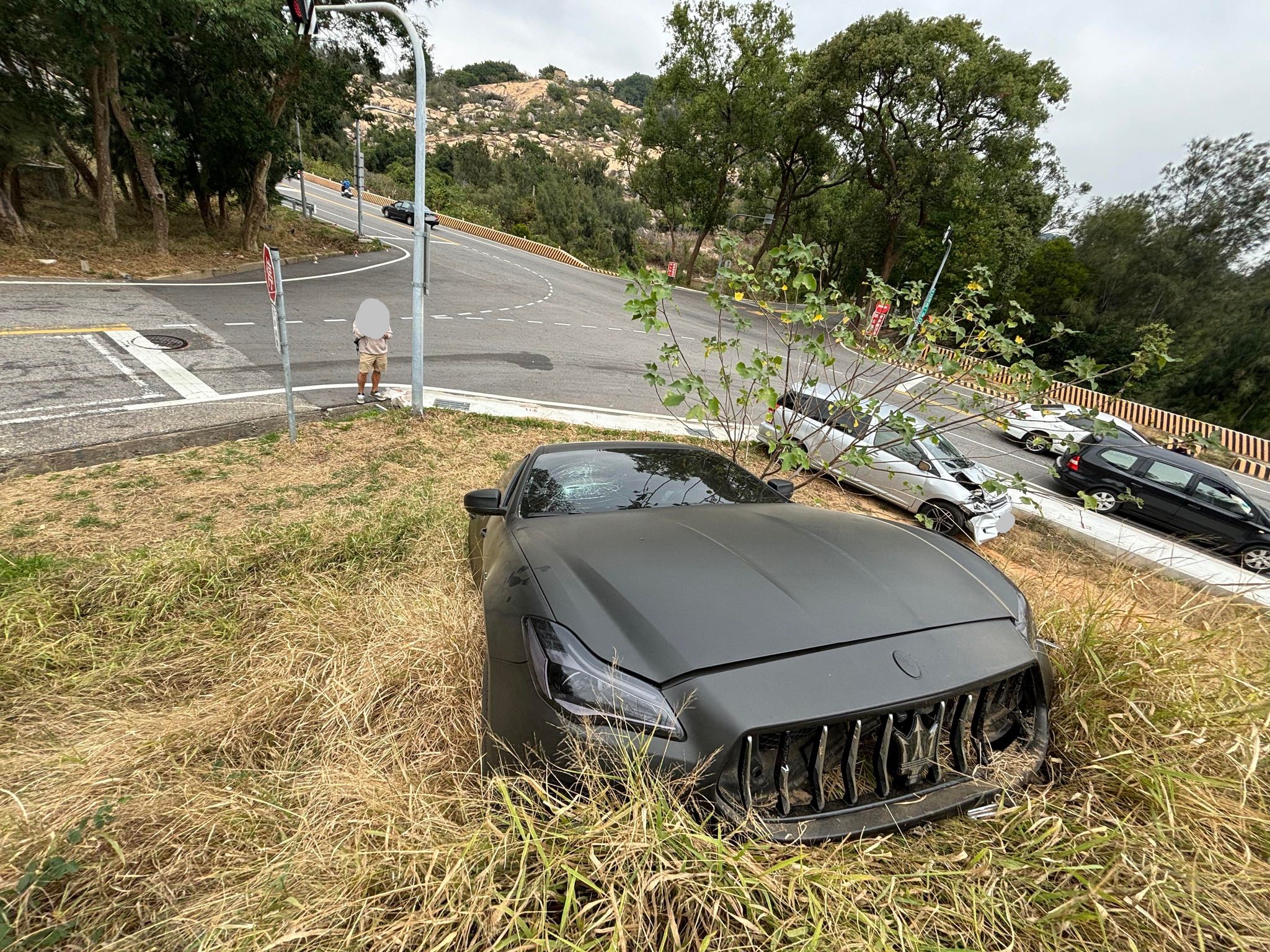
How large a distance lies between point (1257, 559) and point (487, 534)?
13627mm

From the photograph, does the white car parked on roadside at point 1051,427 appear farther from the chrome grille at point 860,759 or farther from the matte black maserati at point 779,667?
the chrome grille at point 860,759

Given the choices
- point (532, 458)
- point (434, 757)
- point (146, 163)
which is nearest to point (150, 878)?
point (434, 757)

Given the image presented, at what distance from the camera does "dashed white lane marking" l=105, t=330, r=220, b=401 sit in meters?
8.00

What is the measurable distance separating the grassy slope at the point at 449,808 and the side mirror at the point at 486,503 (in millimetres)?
589

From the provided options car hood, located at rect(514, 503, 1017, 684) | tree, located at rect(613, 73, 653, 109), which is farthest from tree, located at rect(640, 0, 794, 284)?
tree, located at rect(613, 73, 653, 109)

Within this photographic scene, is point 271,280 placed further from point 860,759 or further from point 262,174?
point 262,174

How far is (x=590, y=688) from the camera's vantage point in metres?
1.69

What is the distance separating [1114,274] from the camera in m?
31.3

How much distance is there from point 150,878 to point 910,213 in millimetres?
35126

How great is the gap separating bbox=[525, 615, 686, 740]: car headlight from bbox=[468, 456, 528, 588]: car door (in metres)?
0.89

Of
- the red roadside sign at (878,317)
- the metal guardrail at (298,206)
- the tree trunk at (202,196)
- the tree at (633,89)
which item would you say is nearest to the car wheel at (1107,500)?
the red roadside sign at (878,317)

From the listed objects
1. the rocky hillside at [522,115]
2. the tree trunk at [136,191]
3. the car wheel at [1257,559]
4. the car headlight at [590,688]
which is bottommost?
the car wheel at [1257,559]

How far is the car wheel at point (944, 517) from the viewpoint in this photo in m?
7.74

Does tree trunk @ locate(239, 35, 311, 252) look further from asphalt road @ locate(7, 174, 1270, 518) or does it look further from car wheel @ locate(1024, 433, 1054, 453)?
car wheel @ locate(1024, 433, 1054, 453)
